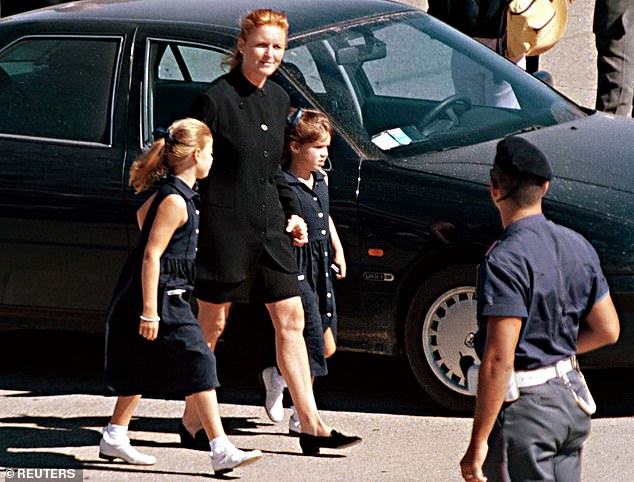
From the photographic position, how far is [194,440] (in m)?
6.52

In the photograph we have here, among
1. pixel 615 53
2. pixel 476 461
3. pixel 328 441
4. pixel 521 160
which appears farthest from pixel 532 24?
pixel 476 461

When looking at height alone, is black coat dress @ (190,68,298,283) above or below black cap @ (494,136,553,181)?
below

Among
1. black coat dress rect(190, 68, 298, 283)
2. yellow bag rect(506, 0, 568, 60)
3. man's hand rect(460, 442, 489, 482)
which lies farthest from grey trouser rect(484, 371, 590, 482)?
yellow bag rect(506, 0, 568, 60)

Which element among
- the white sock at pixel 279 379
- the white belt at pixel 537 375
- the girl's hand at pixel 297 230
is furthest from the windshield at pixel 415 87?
the white belt at pixel 537 375

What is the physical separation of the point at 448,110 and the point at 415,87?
0.67 m

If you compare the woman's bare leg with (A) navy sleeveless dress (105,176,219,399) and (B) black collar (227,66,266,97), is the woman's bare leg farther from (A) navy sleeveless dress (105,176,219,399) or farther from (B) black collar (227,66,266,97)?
(B) black collar (227,66,266,97)

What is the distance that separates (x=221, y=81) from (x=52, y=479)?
1.72 meters

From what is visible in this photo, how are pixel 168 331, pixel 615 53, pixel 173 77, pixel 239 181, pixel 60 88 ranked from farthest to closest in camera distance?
pixel 615 53
pixel 173 77
pixel 60 88
pixel 239 181
pixel 168 331

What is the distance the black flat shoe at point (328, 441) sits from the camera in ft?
20.6

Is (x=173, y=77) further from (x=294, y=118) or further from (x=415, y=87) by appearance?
(x=294, y=118)

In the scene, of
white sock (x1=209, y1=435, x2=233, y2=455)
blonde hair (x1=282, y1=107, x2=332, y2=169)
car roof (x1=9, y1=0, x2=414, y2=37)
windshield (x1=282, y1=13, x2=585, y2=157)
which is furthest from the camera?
car roof (x1=9, y1=0, x2=414, y2=37)

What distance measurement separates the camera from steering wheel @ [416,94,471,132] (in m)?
7.34

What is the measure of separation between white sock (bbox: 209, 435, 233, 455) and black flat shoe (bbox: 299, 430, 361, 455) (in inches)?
15.0

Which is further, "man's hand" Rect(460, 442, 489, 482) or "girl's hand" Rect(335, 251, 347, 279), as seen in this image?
"girl's hand" Rect(335, 251, 347, 279)
